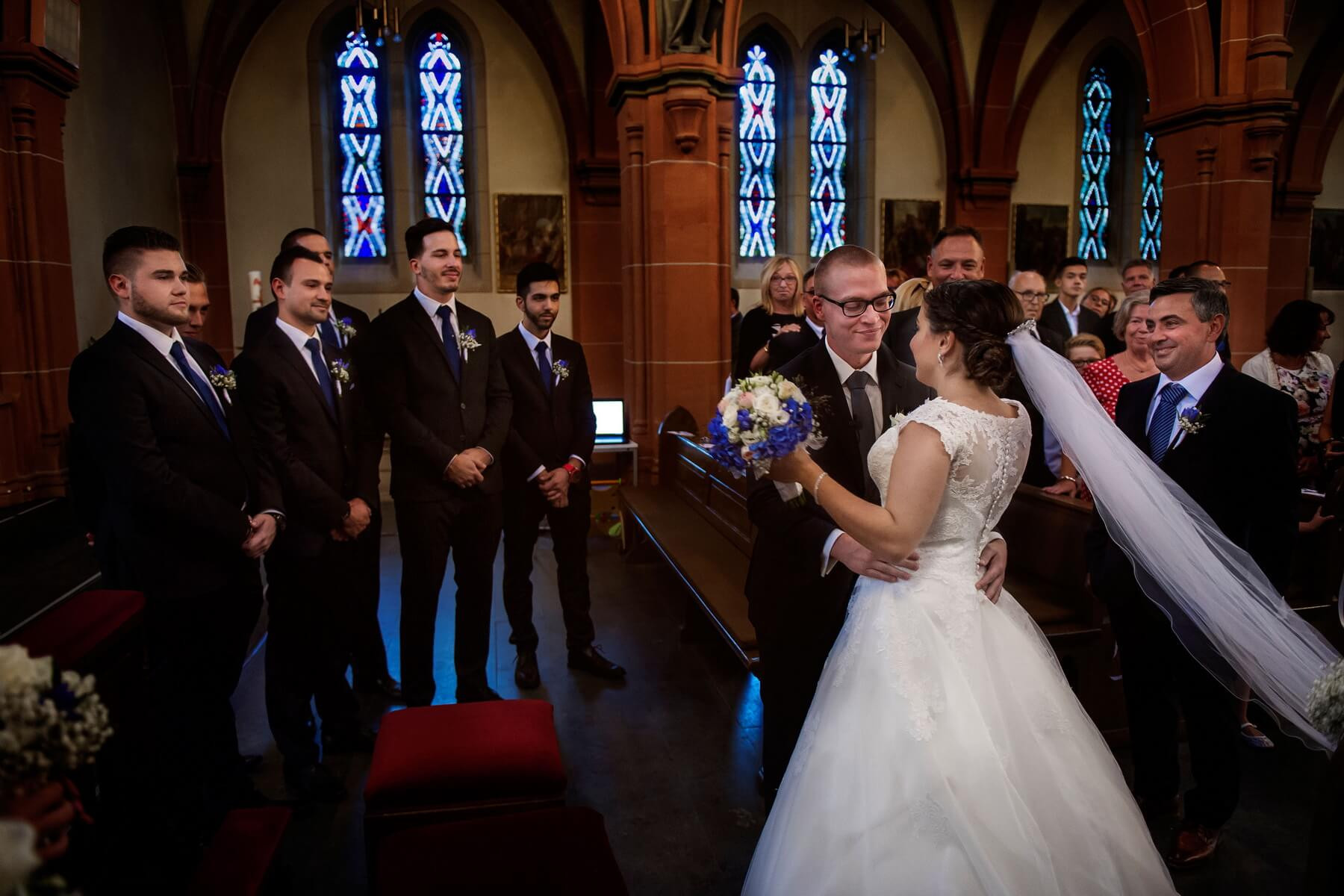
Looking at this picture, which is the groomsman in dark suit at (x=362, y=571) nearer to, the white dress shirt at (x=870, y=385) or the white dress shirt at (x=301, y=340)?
the white dress shirt at (x=301, y=340)

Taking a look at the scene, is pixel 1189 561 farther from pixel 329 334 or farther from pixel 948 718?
pixel 329 334

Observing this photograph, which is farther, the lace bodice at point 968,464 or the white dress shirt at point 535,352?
the white dress shirt at point 535,352

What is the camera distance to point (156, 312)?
2.87m

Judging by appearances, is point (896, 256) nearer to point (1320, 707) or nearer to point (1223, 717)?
point (1223, 717)

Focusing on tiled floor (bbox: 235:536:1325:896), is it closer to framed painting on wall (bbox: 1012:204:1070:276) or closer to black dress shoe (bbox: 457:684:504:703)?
black dress shoe (bbox: 457:684:504:703)

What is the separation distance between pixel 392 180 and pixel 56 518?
5.94 m

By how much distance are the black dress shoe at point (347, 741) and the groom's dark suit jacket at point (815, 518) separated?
5.98 feet

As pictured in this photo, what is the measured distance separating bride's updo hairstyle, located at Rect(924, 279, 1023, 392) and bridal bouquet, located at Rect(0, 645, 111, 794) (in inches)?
73.9

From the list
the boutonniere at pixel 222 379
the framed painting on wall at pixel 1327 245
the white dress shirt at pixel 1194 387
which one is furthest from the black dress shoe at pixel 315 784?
the framed painting on wall at pixel 1327 245

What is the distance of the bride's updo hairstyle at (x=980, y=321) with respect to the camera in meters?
2.22

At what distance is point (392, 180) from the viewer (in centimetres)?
1055

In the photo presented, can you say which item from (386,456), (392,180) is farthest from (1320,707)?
(392,180)

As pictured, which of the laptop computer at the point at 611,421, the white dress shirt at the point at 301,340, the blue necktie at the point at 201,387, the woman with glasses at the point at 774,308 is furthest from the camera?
the laptop computer at the point at 611,421

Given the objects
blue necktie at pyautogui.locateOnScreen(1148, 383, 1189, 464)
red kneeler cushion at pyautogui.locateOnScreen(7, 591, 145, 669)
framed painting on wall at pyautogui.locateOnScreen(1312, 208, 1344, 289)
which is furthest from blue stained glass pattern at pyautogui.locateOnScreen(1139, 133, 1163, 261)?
red kneeler cushion at pyautogui.locateOnScreen(7, 591, 145, 669)
